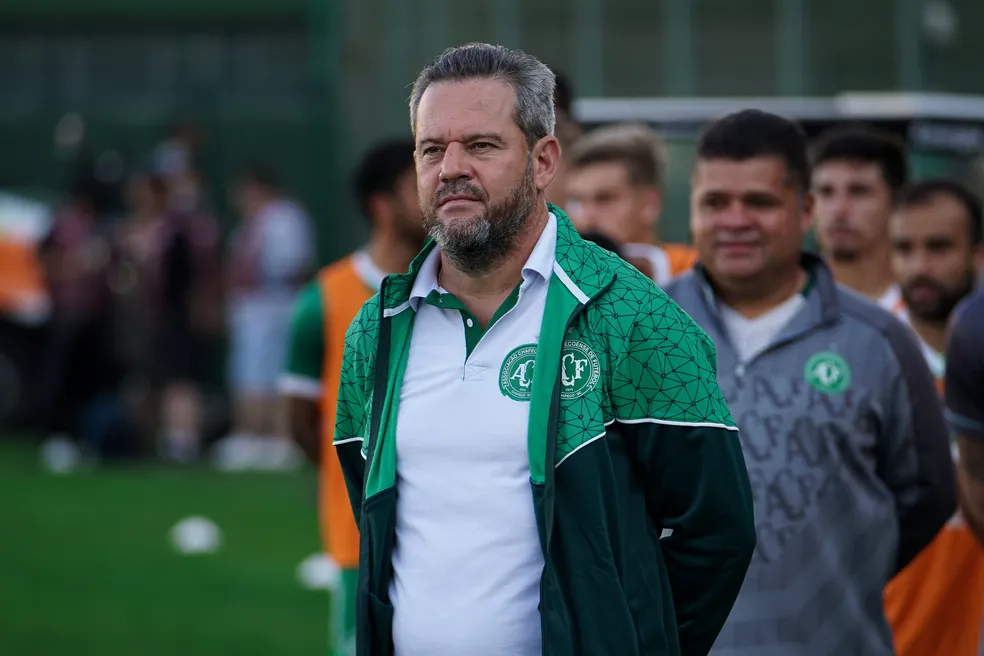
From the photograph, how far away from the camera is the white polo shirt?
135 inches

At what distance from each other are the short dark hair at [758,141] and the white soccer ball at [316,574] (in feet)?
19.0

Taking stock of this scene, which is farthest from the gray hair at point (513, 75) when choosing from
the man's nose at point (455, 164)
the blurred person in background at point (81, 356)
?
the blurred person in background at point (81, 356)

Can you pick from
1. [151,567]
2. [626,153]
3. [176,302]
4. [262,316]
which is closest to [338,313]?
[626,153]

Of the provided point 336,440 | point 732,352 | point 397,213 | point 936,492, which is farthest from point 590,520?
point 397,213

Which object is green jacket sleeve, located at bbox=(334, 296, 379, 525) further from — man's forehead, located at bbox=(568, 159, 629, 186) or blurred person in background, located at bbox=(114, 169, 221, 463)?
blurred person in background, located at bbox=(114, 169, 221, 463)

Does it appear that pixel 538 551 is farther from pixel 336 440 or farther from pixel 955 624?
pixel 955 624

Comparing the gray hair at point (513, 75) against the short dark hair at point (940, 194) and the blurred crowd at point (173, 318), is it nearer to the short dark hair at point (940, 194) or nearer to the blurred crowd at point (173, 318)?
the short dark hair at point (940, 194)

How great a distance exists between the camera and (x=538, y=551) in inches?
135

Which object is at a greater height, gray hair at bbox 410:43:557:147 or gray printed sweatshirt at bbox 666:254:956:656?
gray hair at bbox 410:43:557:147

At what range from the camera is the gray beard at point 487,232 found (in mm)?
3514

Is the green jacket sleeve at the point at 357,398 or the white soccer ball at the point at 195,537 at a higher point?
the green jacket sleeve at the point at 357,398

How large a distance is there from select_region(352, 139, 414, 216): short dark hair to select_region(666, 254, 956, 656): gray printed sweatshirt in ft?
6.96

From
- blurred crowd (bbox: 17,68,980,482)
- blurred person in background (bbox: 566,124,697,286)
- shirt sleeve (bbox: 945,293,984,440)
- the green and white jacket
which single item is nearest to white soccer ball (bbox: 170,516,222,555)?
blurred crowd (bbox: 17,68,980,482)

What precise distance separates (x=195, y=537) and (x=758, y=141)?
749 centimetres
